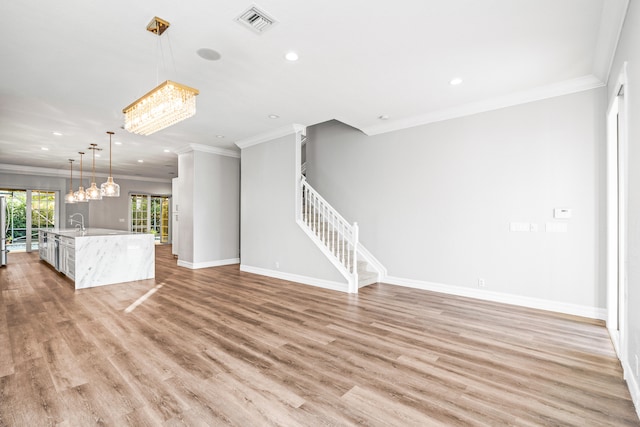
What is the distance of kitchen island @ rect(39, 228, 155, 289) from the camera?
5414 millimetres

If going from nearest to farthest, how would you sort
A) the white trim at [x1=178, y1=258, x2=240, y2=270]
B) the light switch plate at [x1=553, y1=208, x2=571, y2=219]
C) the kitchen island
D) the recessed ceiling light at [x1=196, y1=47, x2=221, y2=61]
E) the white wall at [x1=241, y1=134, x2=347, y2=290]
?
1. the recessed ceiling light at [x1=196, y1=47, x2=221, y2=61]
2. the light switch plate at [x1=553, y1=208, x2=571, y2=219]
3. the kitchen island
4. the white wall at [x1=241, y1=134, x2=347, y2=290]
5. the white trim at [x1=178, y1=258, x2=240, y2=270]

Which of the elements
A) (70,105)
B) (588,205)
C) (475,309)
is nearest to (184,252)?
(70,105)

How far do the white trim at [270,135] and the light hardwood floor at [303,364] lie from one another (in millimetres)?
3197

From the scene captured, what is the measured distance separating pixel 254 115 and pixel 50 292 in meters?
4.51

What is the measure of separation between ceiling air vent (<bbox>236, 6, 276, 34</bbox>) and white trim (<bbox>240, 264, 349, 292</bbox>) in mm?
3873

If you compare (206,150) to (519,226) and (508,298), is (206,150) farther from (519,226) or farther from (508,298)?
(508,298)

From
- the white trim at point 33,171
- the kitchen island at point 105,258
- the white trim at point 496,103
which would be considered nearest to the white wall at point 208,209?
the kitchen island at point 105,258

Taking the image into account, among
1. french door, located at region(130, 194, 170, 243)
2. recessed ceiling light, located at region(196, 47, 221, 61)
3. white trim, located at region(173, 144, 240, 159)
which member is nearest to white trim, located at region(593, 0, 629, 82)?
recessed ceiling light, located at region(196, 47, 221, 61)

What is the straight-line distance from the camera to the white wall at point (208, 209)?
7379 mm

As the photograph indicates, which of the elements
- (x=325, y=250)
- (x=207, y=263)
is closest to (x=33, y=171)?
(x=207, y=263)

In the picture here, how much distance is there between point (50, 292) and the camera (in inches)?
201

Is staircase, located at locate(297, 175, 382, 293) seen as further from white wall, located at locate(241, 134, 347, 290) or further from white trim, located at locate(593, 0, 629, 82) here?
white trim, located at locate(593, 0, 629, 82)

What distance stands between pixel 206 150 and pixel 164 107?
496 centimetres

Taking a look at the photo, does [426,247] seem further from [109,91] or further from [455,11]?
[109,91]
